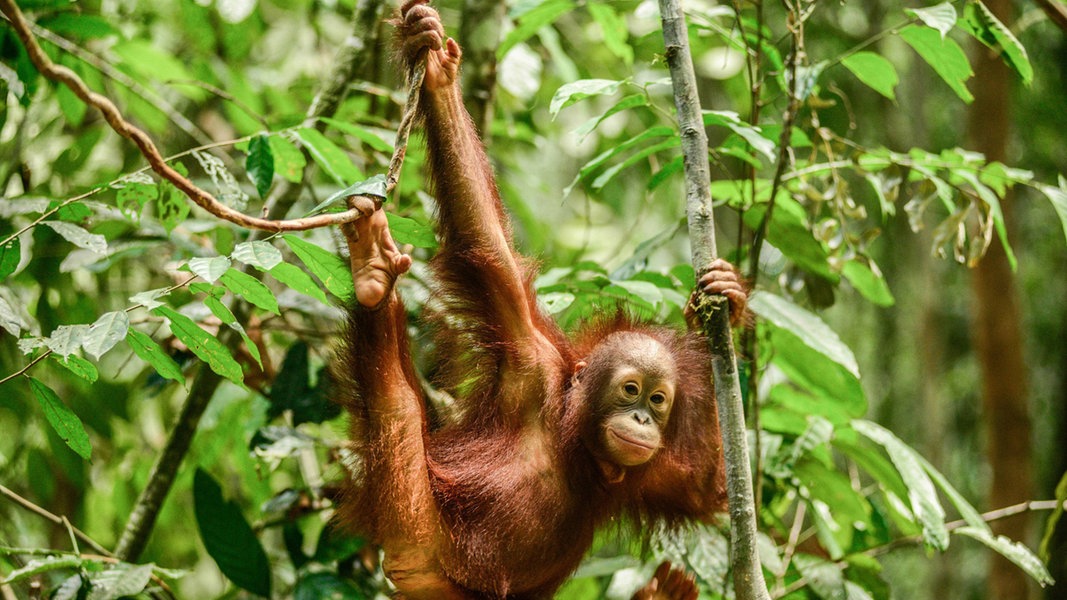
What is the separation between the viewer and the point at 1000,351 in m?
6.33

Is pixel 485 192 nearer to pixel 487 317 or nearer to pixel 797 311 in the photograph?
pixel 487 317

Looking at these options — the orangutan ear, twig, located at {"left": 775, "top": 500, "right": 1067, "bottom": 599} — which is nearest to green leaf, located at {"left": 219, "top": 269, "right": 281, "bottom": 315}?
the orangutan ear

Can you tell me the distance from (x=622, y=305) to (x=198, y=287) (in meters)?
1.44

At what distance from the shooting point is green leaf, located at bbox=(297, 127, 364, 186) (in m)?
2.81

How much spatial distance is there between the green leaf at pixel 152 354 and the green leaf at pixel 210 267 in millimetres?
303

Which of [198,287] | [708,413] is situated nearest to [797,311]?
[708,413]

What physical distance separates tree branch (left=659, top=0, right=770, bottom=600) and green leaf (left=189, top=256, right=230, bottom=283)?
1.09m

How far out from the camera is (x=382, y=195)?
2.09 m

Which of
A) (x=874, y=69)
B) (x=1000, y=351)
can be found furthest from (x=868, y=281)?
(x=1000, y=351)

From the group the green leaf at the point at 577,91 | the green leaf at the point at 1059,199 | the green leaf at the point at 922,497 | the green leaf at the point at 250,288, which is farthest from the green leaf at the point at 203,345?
the green leaf at the point at 1059,199

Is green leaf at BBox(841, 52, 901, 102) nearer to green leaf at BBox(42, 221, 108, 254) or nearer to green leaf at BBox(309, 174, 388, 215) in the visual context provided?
green leaf at BBox(309, 174, 388, 215)

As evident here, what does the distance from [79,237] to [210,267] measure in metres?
0.62

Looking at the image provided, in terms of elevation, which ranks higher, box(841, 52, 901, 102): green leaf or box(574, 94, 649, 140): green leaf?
box(841, 52, 901, 102): green leaf

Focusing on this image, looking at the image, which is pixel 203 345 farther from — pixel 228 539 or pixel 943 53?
pixel 943 53
